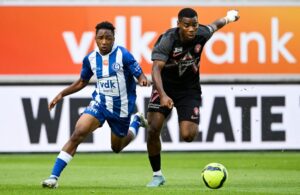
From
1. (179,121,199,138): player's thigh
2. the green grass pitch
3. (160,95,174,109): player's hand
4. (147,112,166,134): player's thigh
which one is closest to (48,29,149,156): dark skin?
(160,95,174,109): player's hand

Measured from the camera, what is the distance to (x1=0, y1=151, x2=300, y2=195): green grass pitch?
1254 centimetres

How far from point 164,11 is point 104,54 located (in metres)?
8.69

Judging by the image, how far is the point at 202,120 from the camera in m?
21.3

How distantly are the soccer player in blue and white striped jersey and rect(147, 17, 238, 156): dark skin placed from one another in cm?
22

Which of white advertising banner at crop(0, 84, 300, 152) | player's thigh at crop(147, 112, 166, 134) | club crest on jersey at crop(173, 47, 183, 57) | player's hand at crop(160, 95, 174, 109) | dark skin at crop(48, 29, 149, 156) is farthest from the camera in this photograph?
white advertising banner at crop(0, 84, 300, 152)

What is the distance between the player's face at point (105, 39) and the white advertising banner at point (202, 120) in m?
8.07

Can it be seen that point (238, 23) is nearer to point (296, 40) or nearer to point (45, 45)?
point (296, 40)

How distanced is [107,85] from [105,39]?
24.9 inches

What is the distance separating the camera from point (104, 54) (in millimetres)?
13211

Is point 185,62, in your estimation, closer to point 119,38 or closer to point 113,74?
point 113,74

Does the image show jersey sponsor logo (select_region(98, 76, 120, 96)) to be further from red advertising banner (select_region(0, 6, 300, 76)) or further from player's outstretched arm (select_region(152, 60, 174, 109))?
red advertising banner (select_region(0, 6, 300, 76))

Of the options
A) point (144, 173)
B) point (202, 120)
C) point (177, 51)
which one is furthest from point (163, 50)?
point (202, 120)

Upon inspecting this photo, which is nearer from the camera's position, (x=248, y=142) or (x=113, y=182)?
(x=113, y=182)

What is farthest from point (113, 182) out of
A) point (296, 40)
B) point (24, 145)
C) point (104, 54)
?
point (296, 40)
